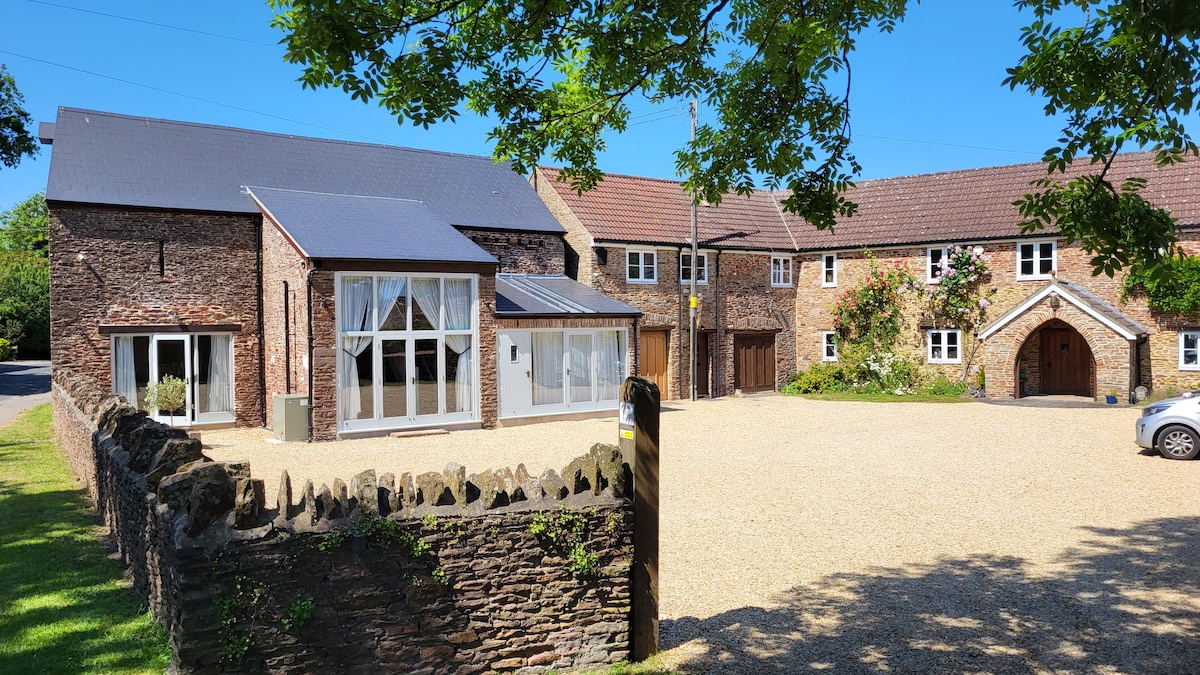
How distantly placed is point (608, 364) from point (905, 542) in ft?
45.0

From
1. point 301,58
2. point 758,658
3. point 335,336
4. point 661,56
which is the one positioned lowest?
point 758,658

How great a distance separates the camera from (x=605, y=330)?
73.7 ft

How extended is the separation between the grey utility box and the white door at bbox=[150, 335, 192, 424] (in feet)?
12.1

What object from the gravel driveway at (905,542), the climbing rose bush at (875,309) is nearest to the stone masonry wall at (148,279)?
the gravel driveway at (905,542)

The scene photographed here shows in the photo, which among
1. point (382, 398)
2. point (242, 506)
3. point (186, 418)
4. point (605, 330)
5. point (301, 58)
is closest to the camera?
point (242, 506)

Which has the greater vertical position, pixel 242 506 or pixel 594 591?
pixel 242 506

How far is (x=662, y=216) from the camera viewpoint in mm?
28969

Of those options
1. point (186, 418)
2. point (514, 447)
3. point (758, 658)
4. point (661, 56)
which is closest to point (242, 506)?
point (758, 658)

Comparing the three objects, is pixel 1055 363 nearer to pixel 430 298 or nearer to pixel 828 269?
pixel 828 269

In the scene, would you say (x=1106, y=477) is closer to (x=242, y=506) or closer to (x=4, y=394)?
(x=242, y=506)

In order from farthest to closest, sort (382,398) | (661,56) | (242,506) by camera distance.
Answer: (382,398) < (661,56) < (242,506)

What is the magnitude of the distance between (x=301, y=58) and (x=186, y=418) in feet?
56.6

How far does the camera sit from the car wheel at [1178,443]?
1437cm

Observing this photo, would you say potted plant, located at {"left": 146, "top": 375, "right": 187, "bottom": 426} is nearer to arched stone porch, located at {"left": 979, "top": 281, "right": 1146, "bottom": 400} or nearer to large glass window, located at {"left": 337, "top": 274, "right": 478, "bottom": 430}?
large glass window, located at {"left": 337, "top": 274, "right": 478, "bottom": 430}
